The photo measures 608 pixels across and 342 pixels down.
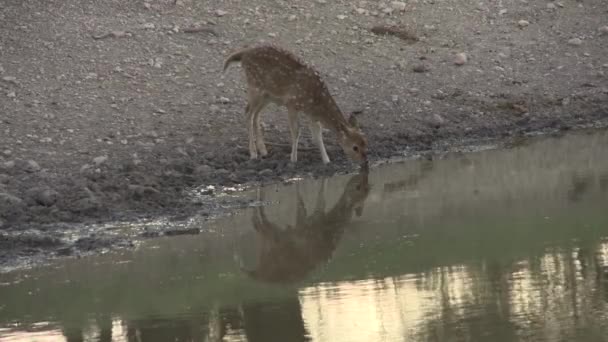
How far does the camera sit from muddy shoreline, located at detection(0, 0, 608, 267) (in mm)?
12945

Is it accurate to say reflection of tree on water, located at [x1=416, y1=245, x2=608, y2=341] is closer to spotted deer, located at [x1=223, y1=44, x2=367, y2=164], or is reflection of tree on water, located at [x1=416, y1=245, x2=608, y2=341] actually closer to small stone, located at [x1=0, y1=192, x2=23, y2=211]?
small stone, located at [x1=0, y1=192, x2=23, y2=211]

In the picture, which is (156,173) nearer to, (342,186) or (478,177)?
(342,186)

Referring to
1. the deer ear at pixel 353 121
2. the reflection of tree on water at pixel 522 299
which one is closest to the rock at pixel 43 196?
the deer ear at pixel 353 121

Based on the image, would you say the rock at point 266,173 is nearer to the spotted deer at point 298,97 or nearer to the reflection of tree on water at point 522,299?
the spotted deer at point 298,97

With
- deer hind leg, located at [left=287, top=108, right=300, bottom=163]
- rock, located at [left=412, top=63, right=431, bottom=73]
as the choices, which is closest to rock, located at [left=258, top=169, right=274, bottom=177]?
deer hind leg, located at [left=287, top=108, right=300, bottom=163]

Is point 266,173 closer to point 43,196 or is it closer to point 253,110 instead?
point 253,110

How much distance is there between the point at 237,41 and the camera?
722 inches

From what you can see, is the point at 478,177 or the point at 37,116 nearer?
the point at 478,177

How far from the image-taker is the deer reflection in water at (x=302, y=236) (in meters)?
10.3

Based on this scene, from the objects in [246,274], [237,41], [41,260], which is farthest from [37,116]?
[246,274]

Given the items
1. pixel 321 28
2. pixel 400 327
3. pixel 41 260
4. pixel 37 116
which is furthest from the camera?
pixel 321 28

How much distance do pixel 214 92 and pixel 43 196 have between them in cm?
449

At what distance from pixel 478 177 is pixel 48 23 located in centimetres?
723

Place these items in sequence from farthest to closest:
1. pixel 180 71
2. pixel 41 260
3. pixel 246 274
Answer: pixel 180 71 < pixel 41 260 < pixel 246 274
